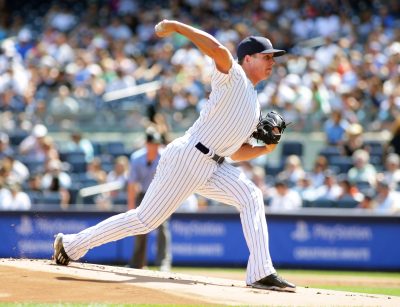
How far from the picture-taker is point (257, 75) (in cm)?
791

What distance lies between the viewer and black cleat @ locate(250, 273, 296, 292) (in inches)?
303

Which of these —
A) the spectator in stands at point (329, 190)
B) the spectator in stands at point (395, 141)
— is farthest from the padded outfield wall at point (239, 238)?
the spectator in stands at point (395, 141)

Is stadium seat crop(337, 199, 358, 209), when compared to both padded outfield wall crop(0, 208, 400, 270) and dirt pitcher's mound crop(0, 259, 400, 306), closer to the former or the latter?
padded outfield wall crop(0, 208, 400, 270)

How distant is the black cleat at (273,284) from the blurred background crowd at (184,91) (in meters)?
6.98

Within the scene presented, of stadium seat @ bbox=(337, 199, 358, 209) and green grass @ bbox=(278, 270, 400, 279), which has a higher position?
stadium seat @ bbox=(337, 199, 358, 209)

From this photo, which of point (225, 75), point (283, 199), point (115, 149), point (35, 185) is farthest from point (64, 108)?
point (225, 75)

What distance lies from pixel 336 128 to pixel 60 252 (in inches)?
360

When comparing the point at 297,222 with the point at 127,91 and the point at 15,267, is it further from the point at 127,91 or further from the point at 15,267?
the point at 15,267

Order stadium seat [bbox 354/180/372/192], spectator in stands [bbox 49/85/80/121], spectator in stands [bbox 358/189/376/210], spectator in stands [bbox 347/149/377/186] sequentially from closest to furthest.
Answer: spectator in stands [bbox 358/189/376/210] → stadium seat [bbox 354/180/372/192] → spectator in stands [bbox 347/149/377/186] → spectator in stands [bbox 49/85/80/121]

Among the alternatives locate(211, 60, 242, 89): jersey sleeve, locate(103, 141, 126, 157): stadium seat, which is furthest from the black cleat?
locate(103, 141, 126, 157): stadium seat

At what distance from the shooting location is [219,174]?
7.80 m

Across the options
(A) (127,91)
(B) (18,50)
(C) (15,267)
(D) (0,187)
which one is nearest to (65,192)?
(D) (0,187)

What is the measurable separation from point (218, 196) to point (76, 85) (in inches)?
455

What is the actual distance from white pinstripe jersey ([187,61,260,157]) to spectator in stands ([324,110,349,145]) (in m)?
9.04
